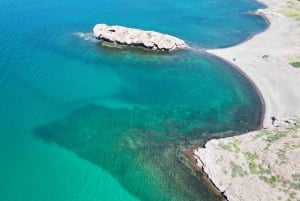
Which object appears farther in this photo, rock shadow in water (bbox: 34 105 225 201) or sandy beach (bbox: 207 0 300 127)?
sandy beach (bbox: 207 0 300 127)

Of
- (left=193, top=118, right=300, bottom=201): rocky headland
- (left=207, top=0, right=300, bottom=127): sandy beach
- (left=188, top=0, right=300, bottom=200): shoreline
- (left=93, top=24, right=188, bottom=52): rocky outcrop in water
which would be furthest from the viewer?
(left=93, top=24, right=188, bottom=52): rocky outcrop in water

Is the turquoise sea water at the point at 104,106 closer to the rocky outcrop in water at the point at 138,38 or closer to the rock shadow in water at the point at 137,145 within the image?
the rock shadow in water at the point at 137,145

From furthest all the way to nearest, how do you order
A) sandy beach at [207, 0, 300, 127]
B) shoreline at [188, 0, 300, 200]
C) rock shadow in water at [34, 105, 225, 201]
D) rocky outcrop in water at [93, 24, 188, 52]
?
rocky outcrop in water at [93, 24, 188, 52], sandy beach at [207, 0, 300, 127], shoreline at [188, 0, 300, 200], rock shadow in water at [34, 105, 225, 201]

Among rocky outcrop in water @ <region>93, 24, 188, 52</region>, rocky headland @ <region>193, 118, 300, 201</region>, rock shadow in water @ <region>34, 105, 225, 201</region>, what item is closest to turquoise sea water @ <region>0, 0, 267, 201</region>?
rock shadow in water @ <region>34, 105, 225, 201</region>

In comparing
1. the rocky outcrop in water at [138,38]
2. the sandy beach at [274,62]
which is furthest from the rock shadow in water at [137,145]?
the rocky outcrop in water at [138,38]

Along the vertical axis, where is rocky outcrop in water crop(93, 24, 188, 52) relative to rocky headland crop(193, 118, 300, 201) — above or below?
above

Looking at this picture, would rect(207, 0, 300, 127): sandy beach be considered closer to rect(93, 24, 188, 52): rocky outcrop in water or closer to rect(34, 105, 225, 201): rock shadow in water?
rect(93, 24, 188, 52): rocky outcrop in water

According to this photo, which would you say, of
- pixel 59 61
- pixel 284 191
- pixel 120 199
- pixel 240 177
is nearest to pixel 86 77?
pixel 59 61
